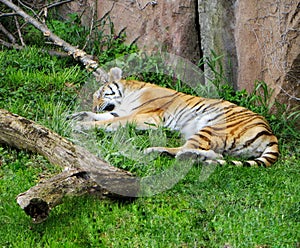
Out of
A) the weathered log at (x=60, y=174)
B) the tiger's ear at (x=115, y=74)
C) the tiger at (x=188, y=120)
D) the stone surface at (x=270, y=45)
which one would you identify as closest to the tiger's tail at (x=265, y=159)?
the tiger at (x=188, y=120)

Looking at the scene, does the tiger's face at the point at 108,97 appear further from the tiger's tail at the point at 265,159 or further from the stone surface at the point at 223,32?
the tiger's tail at the point at 265,159

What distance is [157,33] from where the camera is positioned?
9.85 metres

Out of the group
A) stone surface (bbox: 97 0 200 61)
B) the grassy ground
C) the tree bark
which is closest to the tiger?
the grassy ground

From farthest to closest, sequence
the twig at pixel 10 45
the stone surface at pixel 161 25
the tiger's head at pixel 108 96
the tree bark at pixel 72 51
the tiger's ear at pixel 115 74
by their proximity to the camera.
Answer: the twig at pixel 10 45, the stone surface at pixel 161 25, the tree bark at pixel 72 51, the tiger's ear at pixel 115 74, the tiger's head at pixel 108 96

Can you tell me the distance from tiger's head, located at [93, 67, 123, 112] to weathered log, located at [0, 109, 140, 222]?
74.6 inches

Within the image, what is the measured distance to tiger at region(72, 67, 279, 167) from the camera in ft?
24.0

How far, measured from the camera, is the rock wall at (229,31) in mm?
7977

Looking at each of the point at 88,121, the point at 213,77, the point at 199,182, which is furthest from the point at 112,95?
the point at 199,182

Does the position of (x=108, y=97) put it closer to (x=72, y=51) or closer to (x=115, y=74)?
(x=115, y=74)

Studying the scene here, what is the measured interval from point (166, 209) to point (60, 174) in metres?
1.02

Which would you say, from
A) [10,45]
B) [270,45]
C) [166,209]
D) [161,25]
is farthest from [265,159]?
[10,45]

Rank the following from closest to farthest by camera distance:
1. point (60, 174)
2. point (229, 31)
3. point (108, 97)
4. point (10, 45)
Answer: point (60, 174), point (108, 97), point (229, 31), point (10, 45)

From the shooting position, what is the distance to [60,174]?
19.4ft

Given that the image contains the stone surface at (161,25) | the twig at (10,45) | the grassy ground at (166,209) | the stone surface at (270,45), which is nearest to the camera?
the grassy ground at (166,209)
